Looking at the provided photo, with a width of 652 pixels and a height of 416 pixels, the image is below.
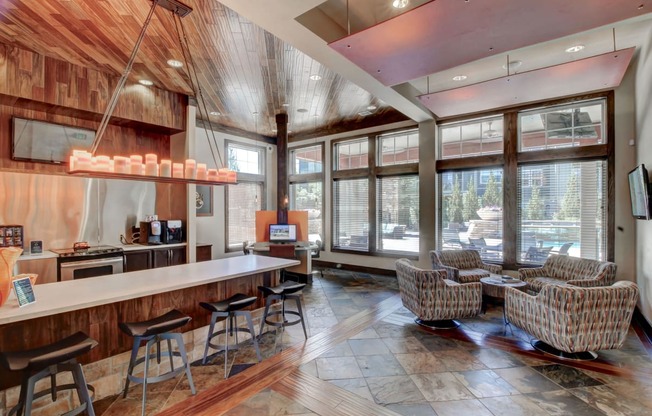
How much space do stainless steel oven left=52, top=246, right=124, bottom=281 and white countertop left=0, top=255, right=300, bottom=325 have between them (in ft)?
5.16

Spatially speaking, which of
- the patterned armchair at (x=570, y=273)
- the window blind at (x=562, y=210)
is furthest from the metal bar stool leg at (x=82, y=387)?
the window blind at (x=562, y=210)

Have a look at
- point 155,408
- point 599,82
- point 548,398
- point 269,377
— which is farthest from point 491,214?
point 155,408

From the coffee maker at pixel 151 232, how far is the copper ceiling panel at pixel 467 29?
390 cm

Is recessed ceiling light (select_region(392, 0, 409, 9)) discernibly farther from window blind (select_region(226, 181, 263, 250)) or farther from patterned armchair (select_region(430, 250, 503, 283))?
window blind (select_region(226, 181, 263, 250))

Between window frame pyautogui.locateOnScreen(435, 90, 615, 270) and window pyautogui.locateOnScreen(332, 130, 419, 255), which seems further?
window pyautogui.locateOnScreen(332, 130, 419, 255)

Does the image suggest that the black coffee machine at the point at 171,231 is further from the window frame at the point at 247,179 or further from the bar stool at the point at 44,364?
the bar stool at the point at 44,364

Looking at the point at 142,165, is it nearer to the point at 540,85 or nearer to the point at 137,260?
the point at 137,260

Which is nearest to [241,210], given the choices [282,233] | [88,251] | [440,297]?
[282,233]

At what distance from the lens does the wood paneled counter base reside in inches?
82.9

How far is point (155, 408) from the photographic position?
96.1 inches

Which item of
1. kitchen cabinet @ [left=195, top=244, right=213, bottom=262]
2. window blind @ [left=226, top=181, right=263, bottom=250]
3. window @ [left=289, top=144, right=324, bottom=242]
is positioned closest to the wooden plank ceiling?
window blind @ [left=226, top=181, right=263, bottom=250]

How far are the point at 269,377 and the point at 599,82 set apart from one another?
17.9 feet

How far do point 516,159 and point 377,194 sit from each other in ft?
9.39

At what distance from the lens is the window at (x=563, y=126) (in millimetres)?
4895
